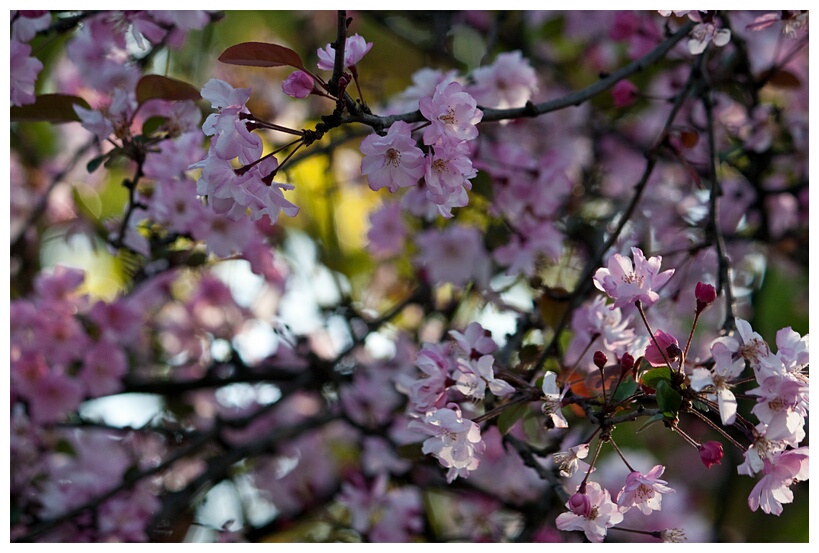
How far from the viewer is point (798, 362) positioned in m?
1.01

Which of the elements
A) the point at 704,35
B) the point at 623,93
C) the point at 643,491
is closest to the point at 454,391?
the point at 643,491

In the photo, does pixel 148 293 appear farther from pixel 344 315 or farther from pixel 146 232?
pixel 344 315

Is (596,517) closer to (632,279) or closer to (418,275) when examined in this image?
(632,279)

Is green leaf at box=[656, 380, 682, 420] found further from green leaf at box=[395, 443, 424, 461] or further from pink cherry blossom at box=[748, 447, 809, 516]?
green leaf at box=[395, 443, 424, 461]

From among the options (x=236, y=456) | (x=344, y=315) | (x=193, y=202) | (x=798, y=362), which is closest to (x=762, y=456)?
(x=798, y=362)

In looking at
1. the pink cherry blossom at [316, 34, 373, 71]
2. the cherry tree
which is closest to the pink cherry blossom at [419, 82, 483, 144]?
the cherry tree

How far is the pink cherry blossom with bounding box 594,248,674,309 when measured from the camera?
1.07 metres

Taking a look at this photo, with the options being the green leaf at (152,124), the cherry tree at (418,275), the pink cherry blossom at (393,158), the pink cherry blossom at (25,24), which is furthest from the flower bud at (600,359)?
the pink cherry blossom at (25,24)

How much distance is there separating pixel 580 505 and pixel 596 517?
3 centimetres

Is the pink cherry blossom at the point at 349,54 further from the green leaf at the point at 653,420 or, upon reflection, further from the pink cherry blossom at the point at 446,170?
the green leaf at the point at 653,420

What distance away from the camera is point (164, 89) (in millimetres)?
1364

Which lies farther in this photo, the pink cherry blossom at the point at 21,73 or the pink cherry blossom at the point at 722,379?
the pink cherry blossom at the point at 21,73

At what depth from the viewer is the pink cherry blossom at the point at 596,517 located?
3.40 ft

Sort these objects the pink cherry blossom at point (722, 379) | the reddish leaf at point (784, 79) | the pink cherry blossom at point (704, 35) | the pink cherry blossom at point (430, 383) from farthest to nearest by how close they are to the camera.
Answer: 1. the reddish leaf at point (784, 79)
2. the pink cherry blossom at point (704, 35)
3. the pink cherry blossom at point (430, 383)
4. the pink cherry blossom at point (722, 379)
